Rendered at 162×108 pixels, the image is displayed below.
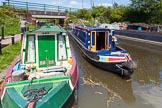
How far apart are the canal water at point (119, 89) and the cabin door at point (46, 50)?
1775 millimetres

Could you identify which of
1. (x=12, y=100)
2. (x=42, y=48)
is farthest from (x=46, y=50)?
(x=12, y=100)

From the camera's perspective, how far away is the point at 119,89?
11516 millimetres

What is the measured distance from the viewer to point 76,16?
59.1 metres

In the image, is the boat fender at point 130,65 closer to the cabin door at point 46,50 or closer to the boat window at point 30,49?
the cabin door at point 46,50

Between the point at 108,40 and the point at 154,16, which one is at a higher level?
the point at 154,16

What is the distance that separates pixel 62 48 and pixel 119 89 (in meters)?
2.97

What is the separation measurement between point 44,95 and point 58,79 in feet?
3.43

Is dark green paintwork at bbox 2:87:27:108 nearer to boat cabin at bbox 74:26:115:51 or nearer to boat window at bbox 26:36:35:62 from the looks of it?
boat window at bbox 26:36:35:62

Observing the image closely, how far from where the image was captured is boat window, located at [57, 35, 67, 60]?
10.7 m

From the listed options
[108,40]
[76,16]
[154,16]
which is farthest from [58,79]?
[76,16]

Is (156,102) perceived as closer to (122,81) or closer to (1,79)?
(122,81)

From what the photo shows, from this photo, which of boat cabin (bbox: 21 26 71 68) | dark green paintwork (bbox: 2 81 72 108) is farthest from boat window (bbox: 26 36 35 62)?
dark green paintwork (bbox: 2 81 72 108)

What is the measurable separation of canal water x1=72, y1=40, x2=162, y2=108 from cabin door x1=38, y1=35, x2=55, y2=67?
178 cm

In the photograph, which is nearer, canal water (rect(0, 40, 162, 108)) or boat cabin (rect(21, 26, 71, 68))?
canal water (rect(0, 40, 162, 108))
